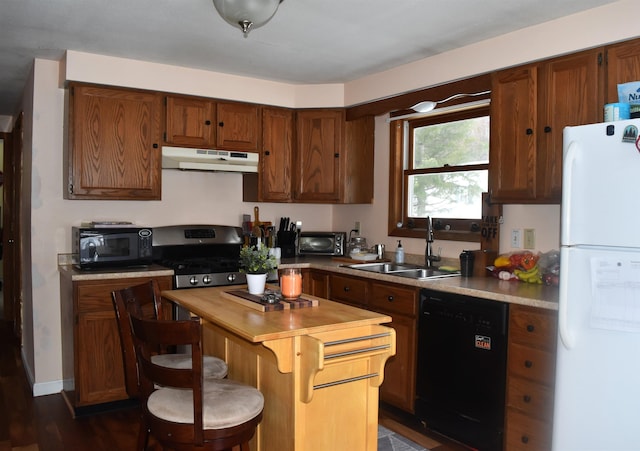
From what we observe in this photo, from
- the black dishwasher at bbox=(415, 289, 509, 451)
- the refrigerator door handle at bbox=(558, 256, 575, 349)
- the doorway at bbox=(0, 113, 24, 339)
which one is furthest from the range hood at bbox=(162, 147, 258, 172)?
the refrigerator door handle at bbox=(558, 256, 575, 349)

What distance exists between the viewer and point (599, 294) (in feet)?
6.98

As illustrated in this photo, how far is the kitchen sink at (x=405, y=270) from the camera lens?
353 centimetres

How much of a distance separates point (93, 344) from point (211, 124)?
184 centimetres

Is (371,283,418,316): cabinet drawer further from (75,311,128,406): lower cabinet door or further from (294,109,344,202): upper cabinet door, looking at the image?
(75,311,128,406): lower cabinet door

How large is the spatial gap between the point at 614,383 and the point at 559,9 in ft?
6.08

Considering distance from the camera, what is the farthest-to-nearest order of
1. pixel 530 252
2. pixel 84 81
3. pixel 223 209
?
pixel 223 209, pixel 84 81, pixel 530 252

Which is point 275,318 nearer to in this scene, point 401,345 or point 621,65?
point 401,345

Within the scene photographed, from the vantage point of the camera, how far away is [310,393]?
6.45 ft

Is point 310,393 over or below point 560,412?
over

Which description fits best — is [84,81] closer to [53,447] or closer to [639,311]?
[53,447]

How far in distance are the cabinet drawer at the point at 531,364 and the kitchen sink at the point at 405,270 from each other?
2.70 ft

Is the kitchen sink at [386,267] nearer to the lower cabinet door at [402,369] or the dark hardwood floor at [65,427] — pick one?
the lower cabinet door at [402,369]

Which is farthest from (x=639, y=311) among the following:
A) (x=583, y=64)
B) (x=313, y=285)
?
(x=313, y=285)

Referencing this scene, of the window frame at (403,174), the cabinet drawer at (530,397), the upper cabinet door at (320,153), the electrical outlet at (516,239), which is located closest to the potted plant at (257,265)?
the cabinet drawer at (530,397)
